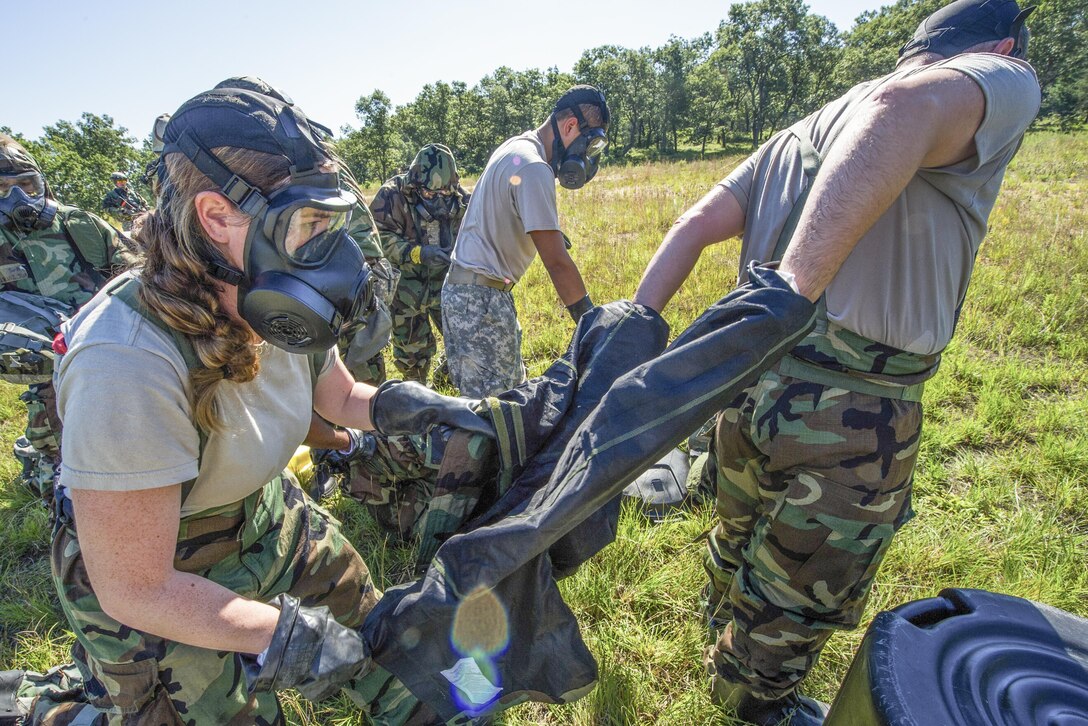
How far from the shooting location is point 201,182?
3.94ft

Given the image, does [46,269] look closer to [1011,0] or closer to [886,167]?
[886,167]

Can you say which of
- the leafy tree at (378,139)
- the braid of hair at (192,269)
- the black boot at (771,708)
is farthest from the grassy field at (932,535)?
the leafy tree at (378,139)

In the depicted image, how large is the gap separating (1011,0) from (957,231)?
0.70 meters

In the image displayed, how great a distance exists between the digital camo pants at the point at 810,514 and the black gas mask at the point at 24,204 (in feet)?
14.4

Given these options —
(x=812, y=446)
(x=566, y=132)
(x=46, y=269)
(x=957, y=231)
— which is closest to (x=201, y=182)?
(x=812, y=446)

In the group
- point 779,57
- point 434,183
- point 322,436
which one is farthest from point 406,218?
point 779,57

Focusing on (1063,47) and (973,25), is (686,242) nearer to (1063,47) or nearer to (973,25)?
(973,25)

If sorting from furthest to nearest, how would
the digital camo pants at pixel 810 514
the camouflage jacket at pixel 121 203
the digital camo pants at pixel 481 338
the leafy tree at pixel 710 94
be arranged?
the leafy tree at pixel 710 94 < the camouflage jacket at pixel 121 203 < the digital camo pants at pixel 481 338 < the digital camo pants at pixel 810 514

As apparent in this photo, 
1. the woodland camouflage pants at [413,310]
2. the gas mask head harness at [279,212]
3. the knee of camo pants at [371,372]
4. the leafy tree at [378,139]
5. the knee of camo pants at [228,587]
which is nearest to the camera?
the gas mask head harness at [279,212]

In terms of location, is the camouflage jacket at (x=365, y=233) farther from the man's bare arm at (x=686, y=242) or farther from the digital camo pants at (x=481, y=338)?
the man's bare arm at (x=686, y=242)

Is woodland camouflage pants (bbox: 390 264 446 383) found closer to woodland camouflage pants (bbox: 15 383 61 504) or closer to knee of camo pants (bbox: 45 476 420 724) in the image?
woodland camouflage pants (bbox: 15 383 61 504)

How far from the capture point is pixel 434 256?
189 inches

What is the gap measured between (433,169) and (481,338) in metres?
2.21

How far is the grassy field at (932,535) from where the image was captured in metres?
2.23
